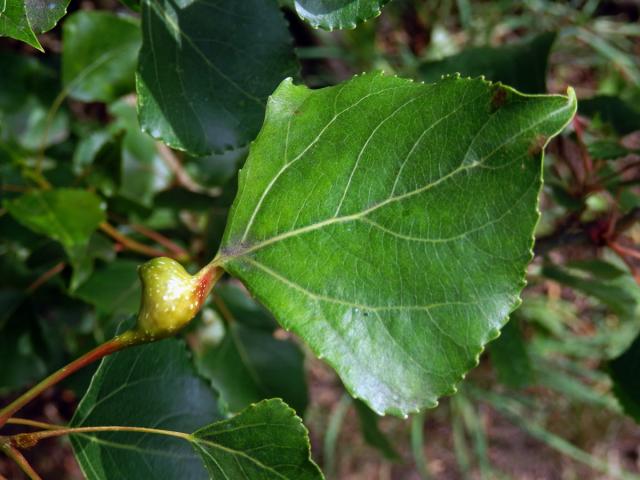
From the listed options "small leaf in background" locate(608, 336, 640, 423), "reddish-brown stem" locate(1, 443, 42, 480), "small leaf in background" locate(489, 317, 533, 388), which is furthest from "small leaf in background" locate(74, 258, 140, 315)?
"small leaf in background" locate(608, 336, 640, 423)

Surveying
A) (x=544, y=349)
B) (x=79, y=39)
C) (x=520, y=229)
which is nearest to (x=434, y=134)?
(x=520, y=229)

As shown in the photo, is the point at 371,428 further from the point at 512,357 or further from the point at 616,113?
the point at 616,113

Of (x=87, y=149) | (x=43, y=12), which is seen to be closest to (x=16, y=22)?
(x=43, y=12)

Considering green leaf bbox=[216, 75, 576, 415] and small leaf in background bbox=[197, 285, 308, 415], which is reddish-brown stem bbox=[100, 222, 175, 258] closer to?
small leaf in background bbox=[197, 285, 308, 415]

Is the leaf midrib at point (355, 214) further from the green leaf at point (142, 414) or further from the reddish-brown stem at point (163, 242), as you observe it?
the reddish-brown stem at point (163, 242)

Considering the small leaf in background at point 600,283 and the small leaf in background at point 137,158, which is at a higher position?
the small leaf in background at point 137,158

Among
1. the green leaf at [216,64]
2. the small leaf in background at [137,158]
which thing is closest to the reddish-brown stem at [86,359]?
the green leaf at [216,64]

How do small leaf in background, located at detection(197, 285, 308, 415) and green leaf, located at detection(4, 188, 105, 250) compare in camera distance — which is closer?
green leaf, located at detection(4, 188, 105, 250)

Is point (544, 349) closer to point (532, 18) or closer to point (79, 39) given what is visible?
point (532, 18)
